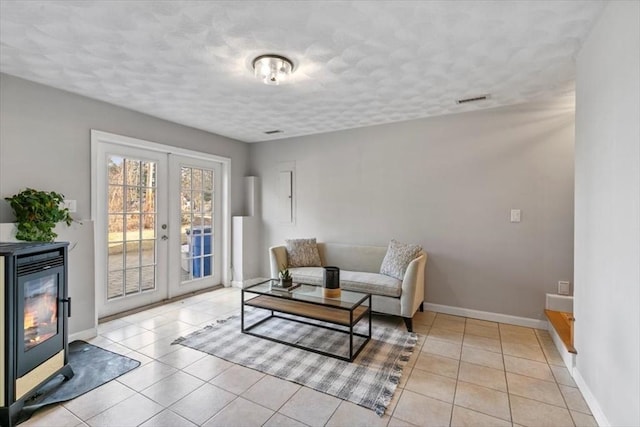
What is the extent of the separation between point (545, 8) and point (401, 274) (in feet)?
8.15

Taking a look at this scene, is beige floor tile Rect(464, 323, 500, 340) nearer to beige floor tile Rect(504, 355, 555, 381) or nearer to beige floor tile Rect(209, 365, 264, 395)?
beige floor tile Rect(504, 355, 555, 381)

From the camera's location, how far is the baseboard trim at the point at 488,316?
323 cm

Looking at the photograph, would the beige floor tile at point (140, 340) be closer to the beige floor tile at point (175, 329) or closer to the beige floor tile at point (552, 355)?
the beige floor tile at point (175, 329)

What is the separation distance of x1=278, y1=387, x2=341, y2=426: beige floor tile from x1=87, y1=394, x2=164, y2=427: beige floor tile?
0.83 m

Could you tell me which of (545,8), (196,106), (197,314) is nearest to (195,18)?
(196,106)

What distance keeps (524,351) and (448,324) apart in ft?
2.47

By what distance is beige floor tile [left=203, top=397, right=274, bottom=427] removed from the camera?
178 centimetres

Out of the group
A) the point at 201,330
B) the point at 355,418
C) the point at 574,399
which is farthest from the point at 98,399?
the point at 574,399

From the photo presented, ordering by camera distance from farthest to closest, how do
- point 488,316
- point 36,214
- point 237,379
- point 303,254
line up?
point 303,254
point 488,316
point 36,214
point 237,379

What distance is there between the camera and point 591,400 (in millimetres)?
1895

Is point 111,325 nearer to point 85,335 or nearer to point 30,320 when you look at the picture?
point 85,335

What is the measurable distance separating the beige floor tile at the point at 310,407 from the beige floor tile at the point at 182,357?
1.00m

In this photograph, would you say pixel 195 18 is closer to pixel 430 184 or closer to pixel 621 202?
pixel 621 202

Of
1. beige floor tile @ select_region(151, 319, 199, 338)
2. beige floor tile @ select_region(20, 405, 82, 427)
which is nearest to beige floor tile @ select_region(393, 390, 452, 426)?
beige floor tile @ select_region(20, 405, 82, 427)
